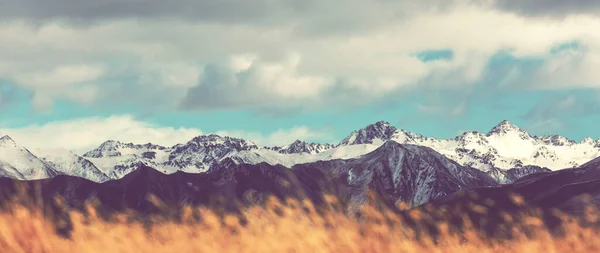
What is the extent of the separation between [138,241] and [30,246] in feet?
4.82

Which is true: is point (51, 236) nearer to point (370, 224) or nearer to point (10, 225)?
point (10, 225)

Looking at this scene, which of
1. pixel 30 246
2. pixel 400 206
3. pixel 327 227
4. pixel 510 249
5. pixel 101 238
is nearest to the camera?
pixel 30 246

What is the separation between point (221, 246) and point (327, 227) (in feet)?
4.83

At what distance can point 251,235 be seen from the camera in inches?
487

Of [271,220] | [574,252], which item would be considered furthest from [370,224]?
[574,252]

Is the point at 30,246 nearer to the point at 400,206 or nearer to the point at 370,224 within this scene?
the point at 370,224

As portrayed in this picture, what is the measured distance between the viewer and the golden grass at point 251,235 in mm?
11188

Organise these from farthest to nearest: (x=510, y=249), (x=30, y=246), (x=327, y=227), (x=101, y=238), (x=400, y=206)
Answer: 1. (x=400, y=206)
2. (x=510, y=249)
3. (x=327, y=227)
4. (x=101, y=238)
5. (x=30, y=246)

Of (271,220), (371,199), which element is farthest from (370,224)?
(271,220)

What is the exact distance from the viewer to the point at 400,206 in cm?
1482

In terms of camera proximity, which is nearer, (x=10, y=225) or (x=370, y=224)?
(x=10, y=225)

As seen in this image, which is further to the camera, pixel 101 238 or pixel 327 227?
pixel 327 227

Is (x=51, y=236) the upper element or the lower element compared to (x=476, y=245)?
upper

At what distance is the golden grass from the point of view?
11.2 m
